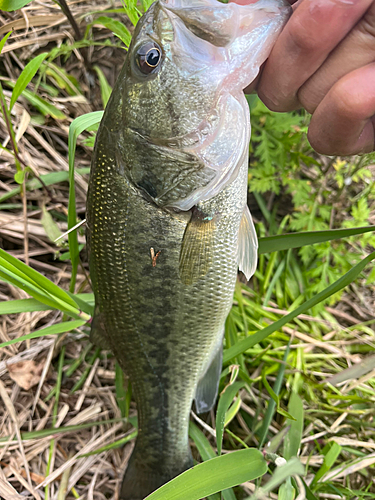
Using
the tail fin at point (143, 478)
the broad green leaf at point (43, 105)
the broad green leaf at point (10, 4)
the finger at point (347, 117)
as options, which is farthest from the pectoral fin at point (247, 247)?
the broad green leaf at point (43, 105)

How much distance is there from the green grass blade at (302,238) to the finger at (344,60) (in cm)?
62

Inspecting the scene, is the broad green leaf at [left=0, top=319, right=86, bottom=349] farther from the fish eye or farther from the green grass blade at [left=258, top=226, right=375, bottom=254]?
the fish eye

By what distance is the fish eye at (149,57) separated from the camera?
1.39 meters

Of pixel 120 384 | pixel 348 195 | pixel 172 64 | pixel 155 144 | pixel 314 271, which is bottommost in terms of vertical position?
pixel 120 384

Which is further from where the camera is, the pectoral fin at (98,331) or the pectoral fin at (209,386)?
the pectoral fin at (209,386)

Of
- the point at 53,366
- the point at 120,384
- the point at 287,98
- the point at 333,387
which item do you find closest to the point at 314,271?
the point at 333,387

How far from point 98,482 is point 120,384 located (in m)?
0.75

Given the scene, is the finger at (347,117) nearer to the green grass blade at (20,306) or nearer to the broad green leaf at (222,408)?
the broad green leaf at (222,408)

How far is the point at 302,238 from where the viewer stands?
1.81 metres

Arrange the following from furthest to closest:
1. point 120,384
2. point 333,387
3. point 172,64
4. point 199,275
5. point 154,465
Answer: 1. point 333,387
2. point 120,384
3. point 154,465
4. point 199,275
5. point 172,64

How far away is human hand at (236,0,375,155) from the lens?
47.0 inches

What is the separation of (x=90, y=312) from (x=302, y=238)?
4.27 ft

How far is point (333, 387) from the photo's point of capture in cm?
236

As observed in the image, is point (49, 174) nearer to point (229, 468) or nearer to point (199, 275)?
point (199, 275)
